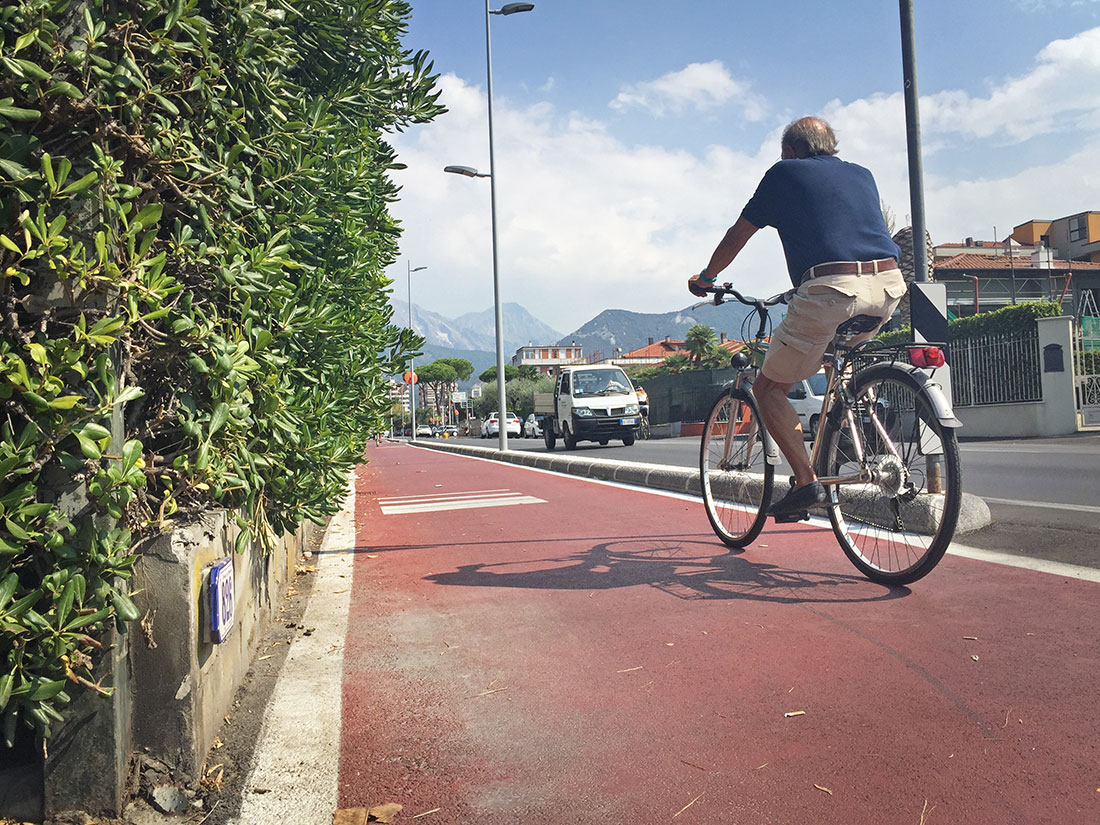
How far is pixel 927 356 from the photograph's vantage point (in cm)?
375

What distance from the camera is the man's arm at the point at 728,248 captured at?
4352 mm

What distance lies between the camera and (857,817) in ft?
6.13

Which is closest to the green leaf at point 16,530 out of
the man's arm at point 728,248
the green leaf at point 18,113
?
the green leaf at point 18,113

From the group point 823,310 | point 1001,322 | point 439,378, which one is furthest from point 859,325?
point 439,378

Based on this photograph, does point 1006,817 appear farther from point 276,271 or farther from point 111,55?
point 111,55

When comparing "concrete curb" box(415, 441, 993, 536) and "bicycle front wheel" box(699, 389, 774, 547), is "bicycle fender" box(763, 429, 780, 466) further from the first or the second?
"concrete curb" box(415, 441, 993, 536)

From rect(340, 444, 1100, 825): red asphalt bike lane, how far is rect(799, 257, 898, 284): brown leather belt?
146cm

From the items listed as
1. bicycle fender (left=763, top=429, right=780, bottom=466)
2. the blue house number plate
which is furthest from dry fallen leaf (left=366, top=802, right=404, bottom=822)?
bicycle fender (left=763, top=429, right=780, bottom=466)

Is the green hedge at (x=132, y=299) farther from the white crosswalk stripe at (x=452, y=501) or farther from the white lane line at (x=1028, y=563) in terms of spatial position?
the white crosswalk stripe at (x=452, y=501)

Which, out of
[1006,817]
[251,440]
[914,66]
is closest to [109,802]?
[251,440]

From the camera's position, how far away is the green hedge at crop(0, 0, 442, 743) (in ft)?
5.70

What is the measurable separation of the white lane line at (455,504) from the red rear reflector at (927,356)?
4.96 m

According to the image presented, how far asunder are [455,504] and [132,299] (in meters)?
6.92

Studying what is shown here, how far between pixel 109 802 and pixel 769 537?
414 cm
